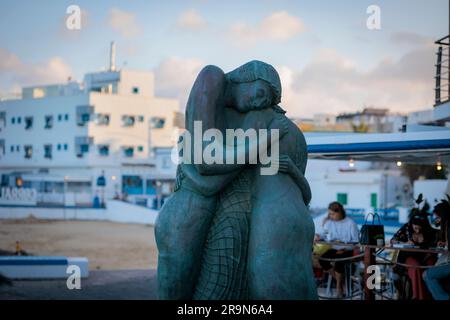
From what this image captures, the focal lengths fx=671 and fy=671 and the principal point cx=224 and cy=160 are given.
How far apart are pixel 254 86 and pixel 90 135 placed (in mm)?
53602

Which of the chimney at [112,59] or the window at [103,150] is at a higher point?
the chimney at [112,59]

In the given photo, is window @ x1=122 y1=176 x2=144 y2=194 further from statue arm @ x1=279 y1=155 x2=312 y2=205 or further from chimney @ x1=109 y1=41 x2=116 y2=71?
statue arm @ x1=279 y1=155 x2=312 y2=205

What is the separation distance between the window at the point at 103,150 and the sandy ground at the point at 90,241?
18.6 meters

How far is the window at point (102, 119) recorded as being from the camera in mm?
57531

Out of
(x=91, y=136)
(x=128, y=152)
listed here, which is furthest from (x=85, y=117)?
(x=128, y=152)

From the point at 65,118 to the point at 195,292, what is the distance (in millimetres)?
55176

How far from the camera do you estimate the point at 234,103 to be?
495 centimetres

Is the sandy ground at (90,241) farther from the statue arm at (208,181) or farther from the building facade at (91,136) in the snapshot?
the building facade at (91,136)

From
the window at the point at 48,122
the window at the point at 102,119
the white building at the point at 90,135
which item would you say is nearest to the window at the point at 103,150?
the white building at the point at 90,135

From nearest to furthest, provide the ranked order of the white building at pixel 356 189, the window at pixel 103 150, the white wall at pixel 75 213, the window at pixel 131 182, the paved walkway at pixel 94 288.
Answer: the paved walkway at pixel 94 288
the white building at pixel 356 189
the white wall at pixel 75 213
the window at pixel 131 182
the window at pixel 103 150

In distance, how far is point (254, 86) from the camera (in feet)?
16.1

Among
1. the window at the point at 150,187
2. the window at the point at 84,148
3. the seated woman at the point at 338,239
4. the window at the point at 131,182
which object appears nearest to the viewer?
the seated woman at the point at 338,239

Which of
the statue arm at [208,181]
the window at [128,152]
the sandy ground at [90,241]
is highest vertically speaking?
the window at [128,152]
